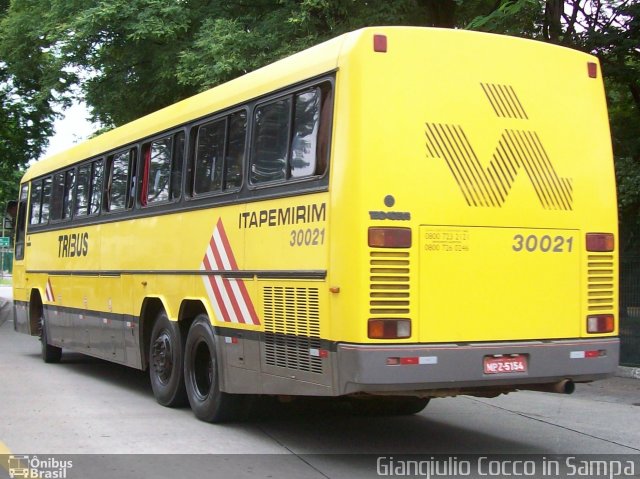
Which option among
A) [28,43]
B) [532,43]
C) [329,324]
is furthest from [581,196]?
[28,43]

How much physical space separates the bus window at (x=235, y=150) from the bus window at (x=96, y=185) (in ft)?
13.7

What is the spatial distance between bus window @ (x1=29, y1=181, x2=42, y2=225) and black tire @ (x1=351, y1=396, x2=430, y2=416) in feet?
26.5

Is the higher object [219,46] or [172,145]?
[219,46]

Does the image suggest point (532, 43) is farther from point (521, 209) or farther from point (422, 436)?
point (422, 436)

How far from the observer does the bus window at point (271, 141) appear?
755cm

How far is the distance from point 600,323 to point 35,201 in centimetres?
→ 1123

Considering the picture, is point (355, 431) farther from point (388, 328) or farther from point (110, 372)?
point (110, 372)

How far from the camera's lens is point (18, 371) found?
13383 mm

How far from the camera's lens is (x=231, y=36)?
1540cm

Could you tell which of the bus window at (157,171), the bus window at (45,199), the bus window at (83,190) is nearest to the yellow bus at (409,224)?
the bus window at (157,171)

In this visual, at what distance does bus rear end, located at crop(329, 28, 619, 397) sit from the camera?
652cm

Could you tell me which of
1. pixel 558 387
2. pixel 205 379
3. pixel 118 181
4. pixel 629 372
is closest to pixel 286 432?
pixel 205 379

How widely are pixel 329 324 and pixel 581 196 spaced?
8.31 feet

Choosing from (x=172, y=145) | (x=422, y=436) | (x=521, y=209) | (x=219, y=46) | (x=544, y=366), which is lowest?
(x=422, y=436)
